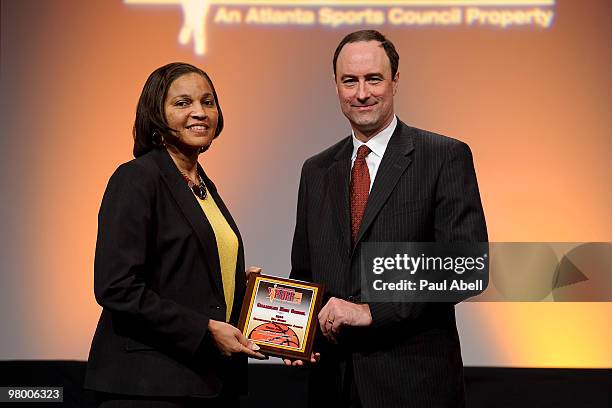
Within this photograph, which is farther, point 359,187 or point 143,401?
point 359,187

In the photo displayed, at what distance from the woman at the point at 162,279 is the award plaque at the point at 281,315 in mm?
58

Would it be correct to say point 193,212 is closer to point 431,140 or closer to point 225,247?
point 225,247

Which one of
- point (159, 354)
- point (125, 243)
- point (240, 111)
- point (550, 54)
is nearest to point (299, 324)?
point (159, 354)

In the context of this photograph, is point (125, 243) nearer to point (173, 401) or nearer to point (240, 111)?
point (173, 401)

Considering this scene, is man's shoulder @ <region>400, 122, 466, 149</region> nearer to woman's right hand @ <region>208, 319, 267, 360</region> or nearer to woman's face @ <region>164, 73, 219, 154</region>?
woman's face @ <region>164, 73, 219, 154</region>

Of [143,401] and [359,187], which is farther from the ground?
[359,187]

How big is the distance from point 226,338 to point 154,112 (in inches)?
24.1

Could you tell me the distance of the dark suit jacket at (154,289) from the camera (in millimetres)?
1971

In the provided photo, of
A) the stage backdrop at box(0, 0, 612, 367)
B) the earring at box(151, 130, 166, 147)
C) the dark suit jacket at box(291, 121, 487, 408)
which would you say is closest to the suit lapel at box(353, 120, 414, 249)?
the dark suit jacket at box(291, 121, 487, 408)

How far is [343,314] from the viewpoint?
83.7 inches

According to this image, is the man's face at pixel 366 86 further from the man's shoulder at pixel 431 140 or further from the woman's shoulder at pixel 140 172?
the woman's shoulder at pixel 140 172

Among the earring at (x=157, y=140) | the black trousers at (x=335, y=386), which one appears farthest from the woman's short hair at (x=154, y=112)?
the black trousers at (x=335, y=386)

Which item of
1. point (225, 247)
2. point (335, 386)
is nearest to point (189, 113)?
point (225, 247)

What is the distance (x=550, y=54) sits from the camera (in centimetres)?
391
